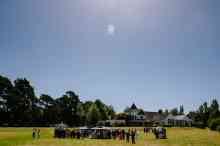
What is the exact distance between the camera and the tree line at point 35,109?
11475cm

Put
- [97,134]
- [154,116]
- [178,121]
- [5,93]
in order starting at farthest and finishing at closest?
[154,116], [178,121], [5,93], [97,134]

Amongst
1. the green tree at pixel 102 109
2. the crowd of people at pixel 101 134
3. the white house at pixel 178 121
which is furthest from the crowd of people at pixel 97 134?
the white house at pixel 178 121

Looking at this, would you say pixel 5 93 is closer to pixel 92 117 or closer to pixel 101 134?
pixel 92 117

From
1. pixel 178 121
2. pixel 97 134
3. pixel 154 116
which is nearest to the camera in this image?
pixel 97 134

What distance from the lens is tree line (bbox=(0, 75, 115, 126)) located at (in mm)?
114750

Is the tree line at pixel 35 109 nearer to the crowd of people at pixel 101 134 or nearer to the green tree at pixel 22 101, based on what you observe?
the green tree at pixel 22 101

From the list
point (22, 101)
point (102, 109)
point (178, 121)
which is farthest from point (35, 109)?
point (178, 121)

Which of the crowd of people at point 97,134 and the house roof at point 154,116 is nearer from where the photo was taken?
the crowd of people at point 97,134

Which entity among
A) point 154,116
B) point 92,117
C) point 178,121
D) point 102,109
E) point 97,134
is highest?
point 102,109

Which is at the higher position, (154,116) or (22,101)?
(22,101)

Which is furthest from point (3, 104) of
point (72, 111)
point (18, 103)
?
point (72, 111)

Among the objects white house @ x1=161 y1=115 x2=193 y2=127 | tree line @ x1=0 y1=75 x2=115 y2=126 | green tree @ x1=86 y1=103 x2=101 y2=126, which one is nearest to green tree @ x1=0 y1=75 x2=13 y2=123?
tree line @ x1=0 y1=75 x2=115 y2=126

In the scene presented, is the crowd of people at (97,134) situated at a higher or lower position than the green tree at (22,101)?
lower

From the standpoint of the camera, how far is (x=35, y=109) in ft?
394
